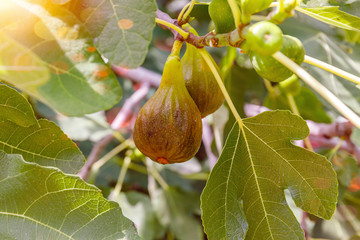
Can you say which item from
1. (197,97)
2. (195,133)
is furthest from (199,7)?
(195,133)

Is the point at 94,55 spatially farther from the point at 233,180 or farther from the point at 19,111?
the point at 233,180

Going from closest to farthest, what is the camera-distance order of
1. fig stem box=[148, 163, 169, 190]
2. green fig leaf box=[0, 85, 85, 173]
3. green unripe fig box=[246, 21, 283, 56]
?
green unripe fig box=[246, 21, 283, 56] < green fig leaf box=[0, 85, 85, 173] < fig stem box=[148, 163, 169, 190]

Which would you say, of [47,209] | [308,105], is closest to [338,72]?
[47,209]

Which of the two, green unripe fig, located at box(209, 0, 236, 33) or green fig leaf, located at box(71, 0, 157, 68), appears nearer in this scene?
green fig leaf, located at box(71, 0, 157, 68)

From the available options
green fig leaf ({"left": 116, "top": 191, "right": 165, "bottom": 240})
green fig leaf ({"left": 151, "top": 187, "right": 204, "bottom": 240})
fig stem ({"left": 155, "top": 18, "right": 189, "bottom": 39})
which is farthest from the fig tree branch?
green fig leaf ({"left": 151, "top": 187, "right": 204, "bottom": 240})

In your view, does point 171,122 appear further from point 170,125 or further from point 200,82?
point 200,82

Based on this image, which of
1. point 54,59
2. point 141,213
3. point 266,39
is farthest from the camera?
point 141,213

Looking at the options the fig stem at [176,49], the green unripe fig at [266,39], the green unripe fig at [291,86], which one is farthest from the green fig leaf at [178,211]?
the green unripe fig at [266,39]

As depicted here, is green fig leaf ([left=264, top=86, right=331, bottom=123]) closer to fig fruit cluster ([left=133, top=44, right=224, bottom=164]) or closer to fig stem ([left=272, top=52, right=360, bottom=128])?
fig fruit cluster ([left=133, top=44, right=224, bottom=164])
